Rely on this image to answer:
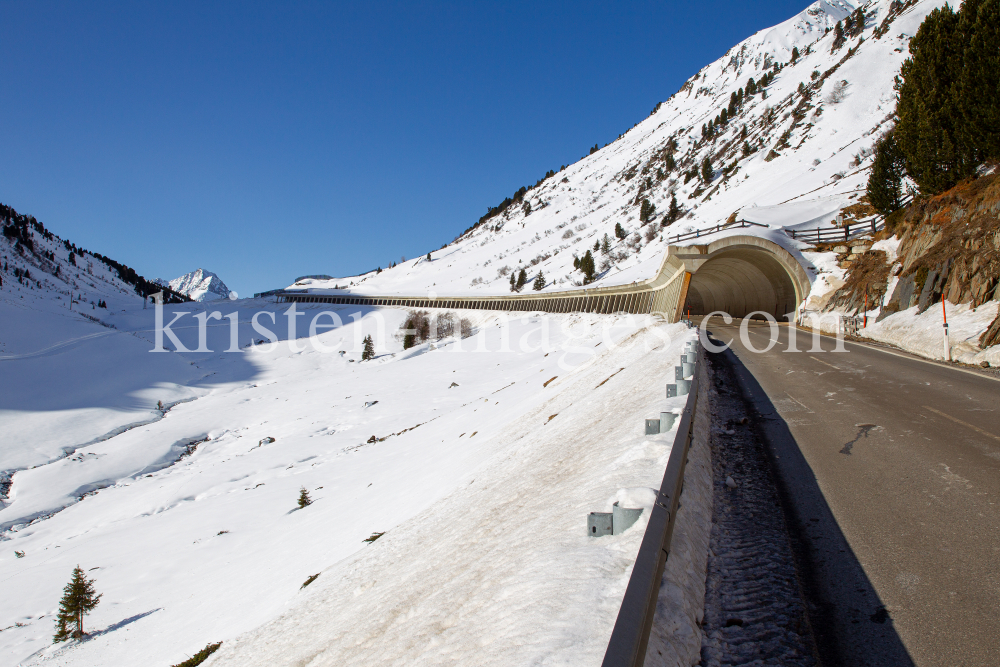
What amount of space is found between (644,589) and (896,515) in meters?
3.58

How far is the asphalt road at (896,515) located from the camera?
2803 millimetres

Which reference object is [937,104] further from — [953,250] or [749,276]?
[749,276]

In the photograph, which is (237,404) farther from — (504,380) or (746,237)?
(746,237)

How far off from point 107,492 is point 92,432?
11.0m

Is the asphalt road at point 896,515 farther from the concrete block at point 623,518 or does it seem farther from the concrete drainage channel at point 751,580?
the concrete block at point 623,518

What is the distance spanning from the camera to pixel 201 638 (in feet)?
23.0

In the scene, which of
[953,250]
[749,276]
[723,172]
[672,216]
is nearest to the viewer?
[953,250]

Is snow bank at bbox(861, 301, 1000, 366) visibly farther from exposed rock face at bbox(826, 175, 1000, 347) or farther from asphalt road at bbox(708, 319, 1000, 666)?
asphalt road at bbox(708, 319, 1000, 666)

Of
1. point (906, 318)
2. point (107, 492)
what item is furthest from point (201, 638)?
point (906, 318)

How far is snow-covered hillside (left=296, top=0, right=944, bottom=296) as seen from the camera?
51906 millimetres

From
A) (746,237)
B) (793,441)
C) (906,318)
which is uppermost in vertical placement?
(746,237)

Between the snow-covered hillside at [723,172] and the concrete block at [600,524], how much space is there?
30893 millimetres

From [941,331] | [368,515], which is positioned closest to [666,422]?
[368,515]

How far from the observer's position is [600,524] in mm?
3311
